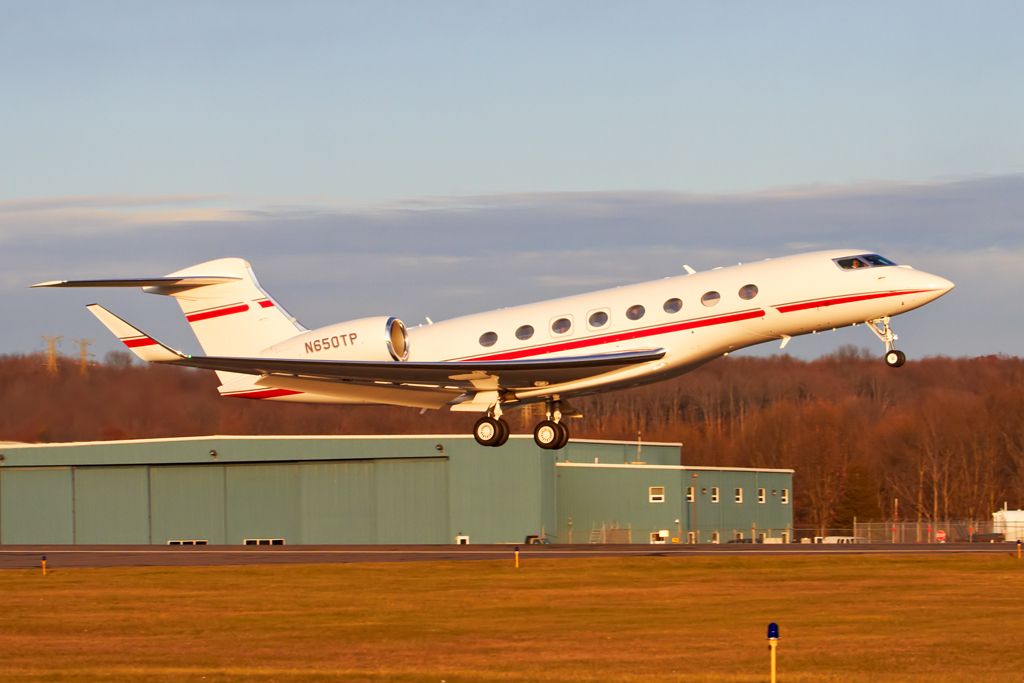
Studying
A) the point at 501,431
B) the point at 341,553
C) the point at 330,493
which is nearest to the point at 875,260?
the point at 501,431

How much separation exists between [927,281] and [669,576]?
18693 mm

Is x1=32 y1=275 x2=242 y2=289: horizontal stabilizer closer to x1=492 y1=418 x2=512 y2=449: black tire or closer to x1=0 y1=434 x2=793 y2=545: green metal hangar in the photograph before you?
x1=492 y1=418 x2=512 y2=449: black tire

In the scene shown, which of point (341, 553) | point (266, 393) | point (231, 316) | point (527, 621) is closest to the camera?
point (266, 393)

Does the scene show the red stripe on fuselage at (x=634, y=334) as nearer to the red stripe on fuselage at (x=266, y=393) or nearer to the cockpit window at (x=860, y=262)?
the cockpit window at (x=860, y=262)

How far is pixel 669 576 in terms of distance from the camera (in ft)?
146

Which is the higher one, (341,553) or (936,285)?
(936,285)

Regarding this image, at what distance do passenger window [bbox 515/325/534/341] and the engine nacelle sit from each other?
2888mm

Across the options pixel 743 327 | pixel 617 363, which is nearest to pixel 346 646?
pixel 617 363

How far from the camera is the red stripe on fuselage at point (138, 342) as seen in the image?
93.8 feet

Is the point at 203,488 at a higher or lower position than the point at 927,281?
lower

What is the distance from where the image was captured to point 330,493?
222ft

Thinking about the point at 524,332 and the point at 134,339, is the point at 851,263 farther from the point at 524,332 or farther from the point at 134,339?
the point at 134,339

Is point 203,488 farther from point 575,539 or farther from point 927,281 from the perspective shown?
point 927,281

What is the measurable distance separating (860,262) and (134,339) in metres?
14.3
